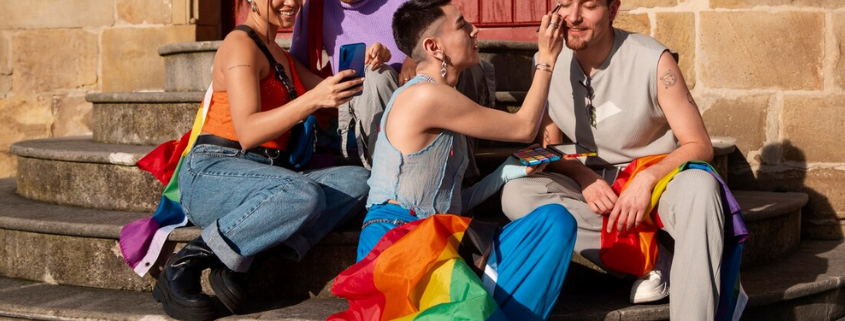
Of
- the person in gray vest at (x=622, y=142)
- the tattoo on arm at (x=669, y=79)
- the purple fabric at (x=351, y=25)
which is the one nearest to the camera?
the person in gray vest at (x=622, y=142)

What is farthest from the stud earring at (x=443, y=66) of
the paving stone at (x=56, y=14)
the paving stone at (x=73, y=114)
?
the paving stone at (x=73, y=114)

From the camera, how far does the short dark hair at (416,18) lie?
10.7 feet

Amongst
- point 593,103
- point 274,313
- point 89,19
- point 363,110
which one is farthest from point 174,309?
point 89,19

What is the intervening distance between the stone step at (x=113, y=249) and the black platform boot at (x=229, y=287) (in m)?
0.13

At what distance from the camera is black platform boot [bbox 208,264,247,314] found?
3250mm

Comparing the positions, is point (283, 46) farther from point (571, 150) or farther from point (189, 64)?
point (571, 150)

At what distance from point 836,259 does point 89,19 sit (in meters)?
4.43

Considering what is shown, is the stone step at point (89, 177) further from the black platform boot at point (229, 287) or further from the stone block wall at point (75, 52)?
the stone block wall at point (75, 52)

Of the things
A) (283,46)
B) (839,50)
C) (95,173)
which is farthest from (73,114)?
(839,50)

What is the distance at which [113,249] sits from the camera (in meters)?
3.68

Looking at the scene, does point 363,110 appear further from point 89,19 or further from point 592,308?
point 89,19

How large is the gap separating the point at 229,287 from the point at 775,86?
3082mm

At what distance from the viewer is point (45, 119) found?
6.06m

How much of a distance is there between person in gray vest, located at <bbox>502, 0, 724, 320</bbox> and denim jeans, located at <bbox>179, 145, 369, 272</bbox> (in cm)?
63
